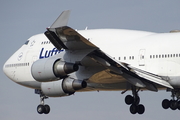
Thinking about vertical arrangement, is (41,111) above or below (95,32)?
below

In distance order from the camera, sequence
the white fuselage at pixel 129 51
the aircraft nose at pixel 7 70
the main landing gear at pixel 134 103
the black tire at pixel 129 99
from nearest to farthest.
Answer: the white fuselage at pixel 129 51, the main landing gear at pixel 134 103, the black tire at pixel 129 99, the aircraft nose at pixel 7 70

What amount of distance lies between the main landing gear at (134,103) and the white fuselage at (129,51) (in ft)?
8.98

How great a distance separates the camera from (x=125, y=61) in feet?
107

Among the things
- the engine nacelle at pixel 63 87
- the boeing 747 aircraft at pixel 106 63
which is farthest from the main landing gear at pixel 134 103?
the engine nacelle at pixel 63 87

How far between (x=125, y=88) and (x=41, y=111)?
653 cm

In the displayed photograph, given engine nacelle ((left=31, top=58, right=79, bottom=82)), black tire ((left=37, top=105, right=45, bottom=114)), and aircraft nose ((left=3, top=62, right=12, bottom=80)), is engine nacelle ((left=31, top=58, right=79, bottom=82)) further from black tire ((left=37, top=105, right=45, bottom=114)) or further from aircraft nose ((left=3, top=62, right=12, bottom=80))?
aircraft nose ((left=3, top=62, right=12, bottom=80))

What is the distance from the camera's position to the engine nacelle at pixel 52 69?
28812mm

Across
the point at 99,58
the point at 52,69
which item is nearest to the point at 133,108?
the point at 99,58

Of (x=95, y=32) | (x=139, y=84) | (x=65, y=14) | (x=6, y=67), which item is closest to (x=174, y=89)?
(x=139, y=84)

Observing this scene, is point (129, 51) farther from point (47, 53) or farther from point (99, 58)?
point (47, 53)

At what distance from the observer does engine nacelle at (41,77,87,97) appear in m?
30.9

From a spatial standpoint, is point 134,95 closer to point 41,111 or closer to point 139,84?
point 139,84

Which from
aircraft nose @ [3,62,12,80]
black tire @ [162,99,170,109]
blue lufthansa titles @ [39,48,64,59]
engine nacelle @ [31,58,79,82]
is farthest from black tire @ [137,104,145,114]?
aircraft nose @ [3,62,12,80]

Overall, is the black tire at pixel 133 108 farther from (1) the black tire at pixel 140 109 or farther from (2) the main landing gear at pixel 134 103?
(1) the black tire at pixel 140 109
